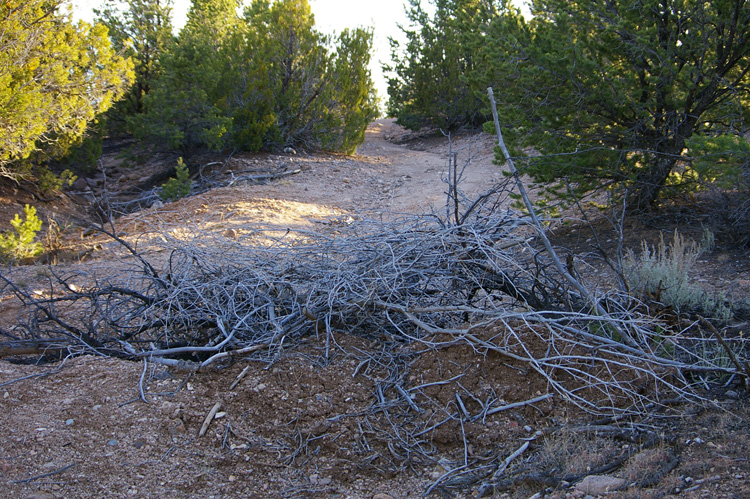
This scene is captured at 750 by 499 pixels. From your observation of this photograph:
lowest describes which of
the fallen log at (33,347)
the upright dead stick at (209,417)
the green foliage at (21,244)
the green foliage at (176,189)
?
the upright dead stick at (209,417)

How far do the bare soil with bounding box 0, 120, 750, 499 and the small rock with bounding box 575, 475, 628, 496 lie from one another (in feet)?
0.12

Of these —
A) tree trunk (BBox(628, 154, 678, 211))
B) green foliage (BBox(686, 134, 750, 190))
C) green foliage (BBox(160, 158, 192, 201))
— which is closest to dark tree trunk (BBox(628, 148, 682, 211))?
tree trunk (BBox(628, 154, 678, 211))

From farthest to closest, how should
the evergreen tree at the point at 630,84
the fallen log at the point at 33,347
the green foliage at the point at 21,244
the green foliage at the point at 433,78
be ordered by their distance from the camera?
1. the green foliage at the point at 433,78
2. the green foliage at the point at 21,244
3. the evergreen tree at the point at 630,84
4. the fallen log at the point at 33,347

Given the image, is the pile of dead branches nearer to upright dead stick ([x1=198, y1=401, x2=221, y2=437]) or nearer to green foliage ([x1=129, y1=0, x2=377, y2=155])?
upright dead stick ([x1=198, y1=401, x2=221, y2=437])

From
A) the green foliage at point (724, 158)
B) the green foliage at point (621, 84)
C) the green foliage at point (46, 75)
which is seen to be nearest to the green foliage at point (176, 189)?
the green foliage at point (46, 75)

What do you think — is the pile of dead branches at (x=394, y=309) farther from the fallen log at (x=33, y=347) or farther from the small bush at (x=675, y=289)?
the small bush at (x=675, y=289)

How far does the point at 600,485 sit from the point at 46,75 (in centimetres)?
834

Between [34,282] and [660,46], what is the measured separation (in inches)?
256

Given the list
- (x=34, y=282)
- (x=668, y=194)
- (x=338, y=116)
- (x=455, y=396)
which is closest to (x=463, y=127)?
(x=338, y=116)

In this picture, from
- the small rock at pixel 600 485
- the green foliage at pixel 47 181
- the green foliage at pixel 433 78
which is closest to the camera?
the small rock at pixel 600 485

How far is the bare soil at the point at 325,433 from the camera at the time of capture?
226cm

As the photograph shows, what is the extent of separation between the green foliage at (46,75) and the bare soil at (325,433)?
5.05 m

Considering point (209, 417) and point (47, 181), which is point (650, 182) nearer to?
point (209, 417)

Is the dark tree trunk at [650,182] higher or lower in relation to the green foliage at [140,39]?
lower
